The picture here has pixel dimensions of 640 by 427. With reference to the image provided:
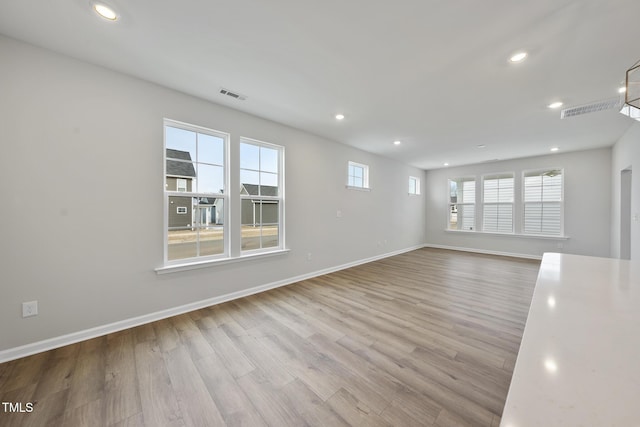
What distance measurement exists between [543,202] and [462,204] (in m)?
1.81

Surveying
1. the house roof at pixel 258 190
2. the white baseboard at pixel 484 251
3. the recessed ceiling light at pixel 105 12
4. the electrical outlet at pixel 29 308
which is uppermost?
the recessed ceiling light at pixel 105 12

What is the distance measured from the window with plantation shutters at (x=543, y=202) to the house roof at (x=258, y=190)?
658cm

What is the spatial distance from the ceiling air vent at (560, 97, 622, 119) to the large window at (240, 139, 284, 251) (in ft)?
13.3

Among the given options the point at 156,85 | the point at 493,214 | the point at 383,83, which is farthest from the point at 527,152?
the point at 156,85

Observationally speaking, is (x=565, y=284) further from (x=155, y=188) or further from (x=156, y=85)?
(x=156, y=85)

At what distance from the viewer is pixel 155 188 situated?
8.72 ft

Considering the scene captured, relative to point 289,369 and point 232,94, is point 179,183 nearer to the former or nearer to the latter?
point 232,94

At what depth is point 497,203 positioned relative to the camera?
6539mm

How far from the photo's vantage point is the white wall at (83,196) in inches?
78.4

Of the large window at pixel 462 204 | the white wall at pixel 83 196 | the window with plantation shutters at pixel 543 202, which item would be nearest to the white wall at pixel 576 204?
the window with plantation shutters at pixel 543 202

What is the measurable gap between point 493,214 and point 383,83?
601 centimetres

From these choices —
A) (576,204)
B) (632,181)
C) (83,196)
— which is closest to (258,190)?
(83,196)

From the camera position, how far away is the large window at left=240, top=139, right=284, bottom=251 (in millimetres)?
3504

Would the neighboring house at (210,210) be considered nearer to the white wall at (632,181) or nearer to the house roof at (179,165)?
the house roof at (179,165)
